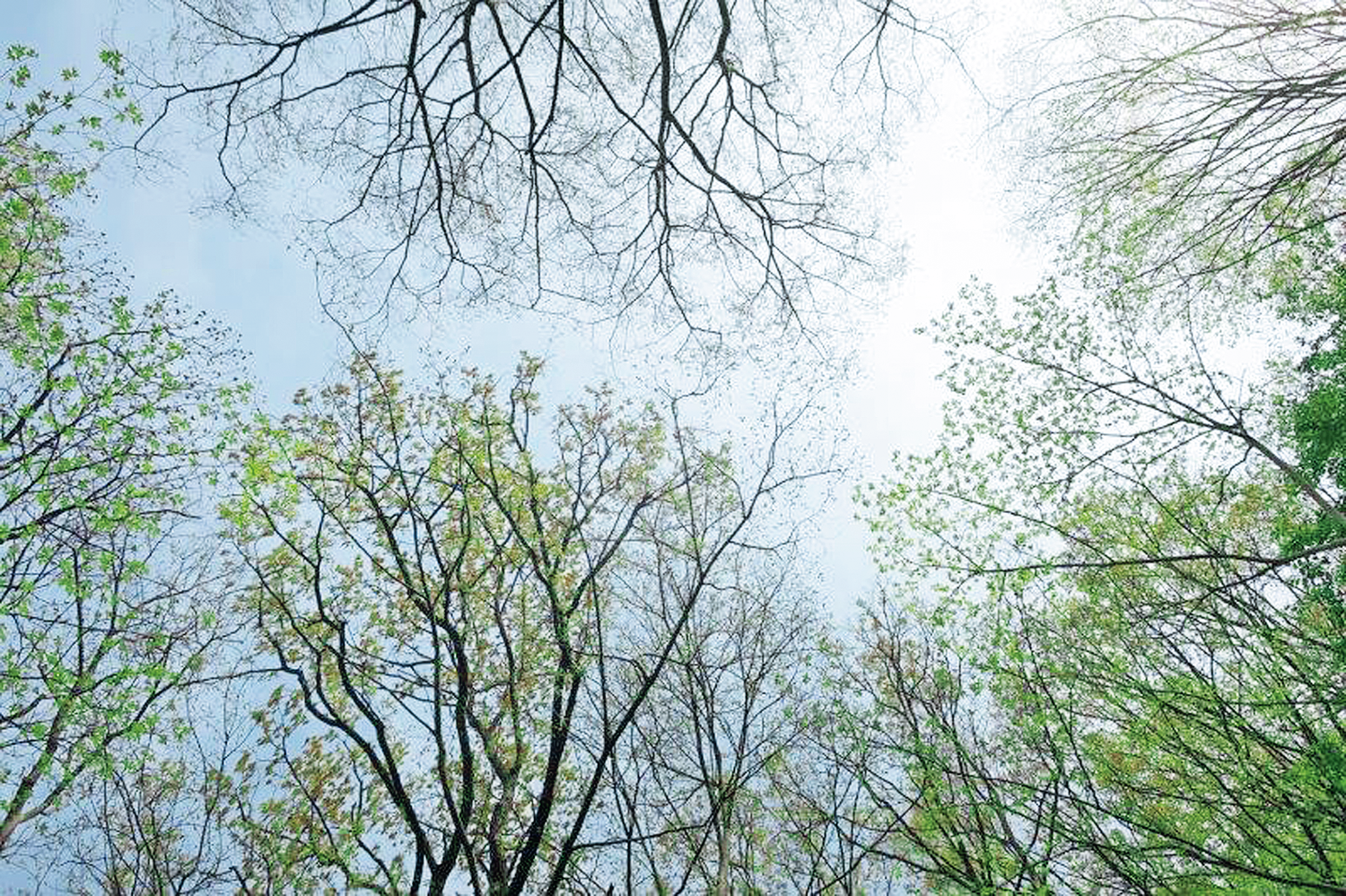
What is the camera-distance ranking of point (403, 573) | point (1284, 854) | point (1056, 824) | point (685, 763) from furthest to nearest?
1. point (685, 763)
2. point (403, 573)
3. point (1284, 854)
4. point (1056, 824)

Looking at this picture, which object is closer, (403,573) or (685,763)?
(403,573)

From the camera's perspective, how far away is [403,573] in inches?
218

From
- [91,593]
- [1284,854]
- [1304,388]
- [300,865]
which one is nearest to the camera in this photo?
[1284,854]

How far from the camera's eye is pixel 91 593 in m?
7.71

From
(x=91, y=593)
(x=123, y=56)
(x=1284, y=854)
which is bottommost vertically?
(x=1284, y=854)

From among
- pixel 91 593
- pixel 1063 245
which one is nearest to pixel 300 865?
pixel 91 593

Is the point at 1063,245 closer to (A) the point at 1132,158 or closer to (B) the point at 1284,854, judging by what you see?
(A) the point at 1132,158

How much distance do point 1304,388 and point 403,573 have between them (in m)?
11.4

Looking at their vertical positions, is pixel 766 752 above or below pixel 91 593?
below

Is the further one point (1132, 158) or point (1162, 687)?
point (1132, 158)

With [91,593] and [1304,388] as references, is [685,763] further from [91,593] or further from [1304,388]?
[1304,388]

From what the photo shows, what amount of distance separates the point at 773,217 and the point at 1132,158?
420 cm


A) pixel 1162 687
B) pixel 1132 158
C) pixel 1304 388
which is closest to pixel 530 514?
pixel 1162 687

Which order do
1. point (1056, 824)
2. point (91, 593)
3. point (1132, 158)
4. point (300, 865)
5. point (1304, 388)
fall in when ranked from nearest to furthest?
1. point (1056, 824)
2. point (1132, 158)
3. point (91, 593)
4. point (300, 865)
5. point (1304, 388)
